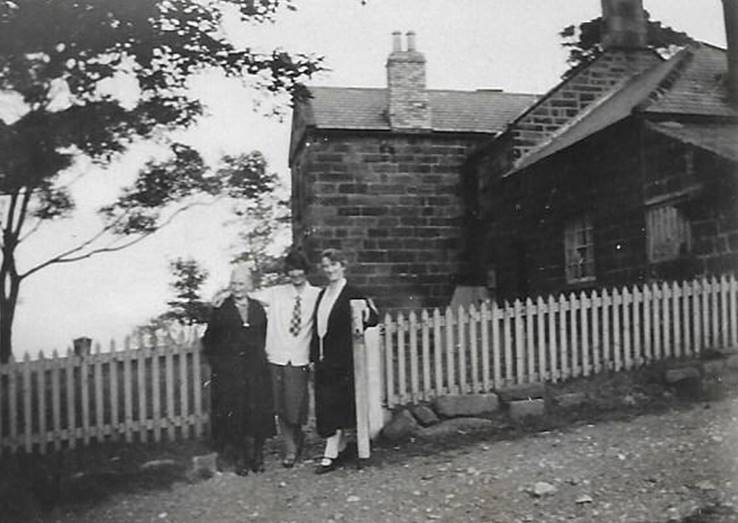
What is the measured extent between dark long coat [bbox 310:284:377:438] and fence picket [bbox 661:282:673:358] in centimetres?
202

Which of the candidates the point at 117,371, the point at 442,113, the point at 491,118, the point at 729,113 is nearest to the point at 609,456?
the point at 117,371

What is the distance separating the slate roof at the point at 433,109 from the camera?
407cm

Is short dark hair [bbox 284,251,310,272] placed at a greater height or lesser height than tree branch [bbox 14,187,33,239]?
lesser

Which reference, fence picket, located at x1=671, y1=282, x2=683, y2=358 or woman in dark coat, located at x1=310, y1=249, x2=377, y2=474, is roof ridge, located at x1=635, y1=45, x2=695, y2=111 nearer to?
fence picket, located at x1=671, y1=282, x2=683, y2=358

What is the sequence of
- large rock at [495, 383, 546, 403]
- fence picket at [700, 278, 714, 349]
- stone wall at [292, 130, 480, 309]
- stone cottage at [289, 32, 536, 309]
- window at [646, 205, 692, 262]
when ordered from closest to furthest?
stone cottage at [289, 32, 536, 309]
stone wall at [292, 130, 480, 309]
large rock at [495, 383, 546, 403]
fence picket at [700, 278, 714, 349]
window at [646, 205, 692, 262]

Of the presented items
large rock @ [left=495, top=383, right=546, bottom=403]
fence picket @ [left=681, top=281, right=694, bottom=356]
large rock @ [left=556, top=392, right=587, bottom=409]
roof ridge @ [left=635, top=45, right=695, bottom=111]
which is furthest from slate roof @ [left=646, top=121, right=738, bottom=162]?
large rock @ [left=495, top=383, right=546, bottom=403]

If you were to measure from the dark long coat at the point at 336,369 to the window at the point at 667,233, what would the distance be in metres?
3.32

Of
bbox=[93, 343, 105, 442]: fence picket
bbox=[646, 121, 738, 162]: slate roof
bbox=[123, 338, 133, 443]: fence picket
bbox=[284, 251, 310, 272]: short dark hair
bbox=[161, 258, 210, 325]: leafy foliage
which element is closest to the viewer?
bbox=[161, 258, 210, 325]: leafy foliage

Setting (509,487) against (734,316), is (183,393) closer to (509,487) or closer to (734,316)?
(509,487)

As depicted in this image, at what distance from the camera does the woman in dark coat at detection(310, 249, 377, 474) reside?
3631 mm

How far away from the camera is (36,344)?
3.27 m

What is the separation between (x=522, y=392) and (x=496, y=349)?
30cm

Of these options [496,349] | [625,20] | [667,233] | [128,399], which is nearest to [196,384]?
[128,399]

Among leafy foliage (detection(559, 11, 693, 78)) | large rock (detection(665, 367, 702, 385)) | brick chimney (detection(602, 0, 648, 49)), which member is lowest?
large rock (detection(665, 367, 702, 385))
